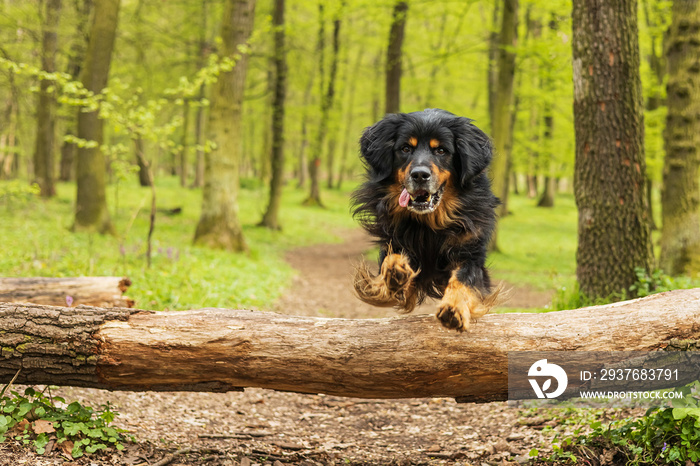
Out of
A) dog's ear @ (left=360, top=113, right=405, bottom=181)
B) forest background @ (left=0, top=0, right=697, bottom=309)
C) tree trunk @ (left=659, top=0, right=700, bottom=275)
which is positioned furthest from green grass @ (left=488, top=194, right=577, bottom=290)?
tree trunk @ (left=659, top=0, right=700, bottom=275)

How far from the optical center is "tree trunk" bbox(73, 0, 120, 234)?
10711mm

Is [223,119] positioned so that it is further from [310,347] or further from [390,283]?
[310,347]

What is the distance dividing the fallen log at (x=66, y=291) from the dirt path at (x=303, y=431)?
1.05m

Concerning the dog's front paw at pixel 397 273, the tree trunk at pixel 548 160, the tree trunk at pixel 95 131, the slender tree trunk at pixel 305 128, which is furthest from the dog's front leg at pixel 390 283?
the tree trunk at pixel 548 160

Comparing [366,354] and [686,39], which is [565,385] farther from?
[686,39]

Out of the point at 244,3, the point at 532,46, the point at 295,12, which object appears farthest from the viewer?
the point at 295,12

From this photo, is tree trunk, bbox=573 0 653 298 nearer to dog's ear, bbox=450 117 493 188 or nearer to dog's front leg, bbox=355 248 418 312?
dog's ear, bbox=450 117 493 188

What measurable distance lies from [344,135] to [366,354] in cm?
3531

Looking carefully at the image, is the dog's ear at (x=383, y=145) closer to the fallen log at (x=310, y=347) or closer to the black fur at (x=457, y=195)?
the black fur at (x=457, y=195)

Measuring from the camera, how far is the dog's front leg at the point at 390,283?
3.49 meters

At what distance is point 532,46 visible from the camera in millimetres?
12547

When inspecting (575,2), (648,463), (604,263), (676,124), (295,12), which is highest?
(295,12)

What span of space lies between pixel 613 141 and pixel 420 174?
3243 millimetres

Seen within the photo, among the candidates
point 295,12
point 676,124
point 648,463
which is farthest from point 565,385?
point 295,12
